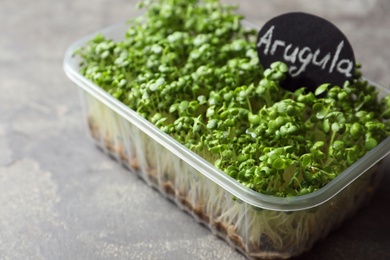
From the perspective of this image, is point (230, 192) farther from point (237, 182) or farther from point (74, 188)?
point (74, 188)

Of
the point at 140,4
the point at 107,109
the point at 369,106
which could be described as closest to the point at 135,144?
the point at 107,109

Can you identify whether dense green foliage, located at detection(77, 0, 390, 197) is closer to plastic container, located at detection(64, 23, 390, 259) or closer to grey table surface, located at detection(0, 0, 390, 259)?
plastic container, located at detection(64, 23, 390, 259)

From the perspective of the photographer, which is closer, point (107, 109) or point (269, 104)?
point (269, 104)

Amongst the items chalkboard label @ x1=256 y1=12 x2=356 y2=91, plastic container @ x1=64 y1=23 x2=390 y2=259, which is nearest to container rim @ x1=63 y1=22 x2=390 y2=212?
plastic container @ x1=64 y1=23 x2=390 y2=259

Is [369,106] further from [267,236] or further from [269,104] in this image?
[267,236]

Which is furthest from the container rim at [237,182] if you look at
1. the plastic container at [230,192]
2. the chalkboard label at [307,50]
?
the chalkboard label at [307,50]

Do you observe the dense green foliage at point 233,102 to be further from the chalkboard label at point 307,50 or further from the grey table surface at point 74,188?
the grey table surface at point 74,188
